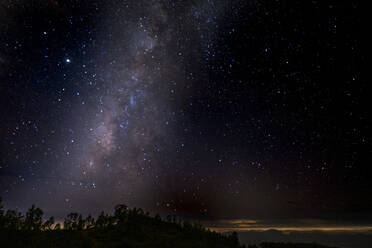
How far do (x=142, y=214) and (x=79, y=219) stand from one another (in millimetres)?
13290

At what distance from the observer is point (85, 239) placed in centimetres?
3528

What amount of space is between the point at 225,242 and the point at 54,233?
26.4m

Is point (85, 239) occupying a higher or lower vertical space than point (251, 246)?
higher

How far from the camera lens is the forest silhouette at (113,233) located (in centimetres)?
3344

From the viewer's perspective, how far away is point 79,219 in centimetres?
4181

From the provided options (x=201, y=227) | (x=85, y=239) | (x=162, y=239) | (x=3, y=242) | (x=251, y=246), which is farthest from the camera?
(x=201, y=227)

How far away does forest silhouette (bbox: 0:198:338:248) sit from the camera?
33438 mm

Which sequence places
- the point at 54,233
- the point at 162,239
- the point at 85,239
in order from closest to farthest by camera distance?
the point at 85,239 → the point at 54,233 → the point at 162,239

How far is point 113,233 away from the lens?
4131 centimetres

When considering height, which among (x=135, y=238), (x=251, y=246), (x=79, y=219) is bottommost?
(x=251, y=246)

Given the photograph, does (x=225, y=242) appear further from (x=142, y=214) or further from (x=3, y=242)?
(x=3, y=242)

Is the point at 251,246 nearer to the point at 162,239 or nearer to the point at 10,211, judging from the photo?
the point at 162,239

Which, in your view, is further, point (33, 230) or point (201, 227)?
point (201, 227)

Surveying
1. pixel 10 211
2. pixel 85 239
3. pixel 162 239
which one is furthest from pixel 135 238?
pixel 10 211
